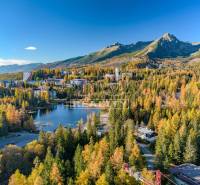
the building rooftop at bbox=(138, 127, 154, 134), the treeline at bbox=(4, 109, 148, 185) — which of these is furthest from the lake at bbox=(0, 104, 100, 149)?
the building rooftop at bbox=(138, 127, 154, 134)

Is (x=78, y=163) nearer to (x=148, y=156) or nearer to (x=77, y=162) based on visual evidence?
(x=77, y=162)

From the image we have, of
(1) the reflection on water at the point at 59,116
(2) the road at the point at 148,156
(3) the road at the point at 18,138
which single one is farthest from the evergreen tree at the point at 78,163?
(1) the reflection on water at the point at 59,116

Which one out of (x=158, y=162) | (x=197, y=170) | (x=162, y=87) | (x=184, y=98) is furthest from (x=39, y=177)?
(x=162, y=87)

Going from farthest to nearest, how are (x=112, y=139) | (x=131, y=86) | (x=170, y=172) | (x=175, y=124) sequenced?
1. (x=131, y=86)
2. (x=175, y=124)
3. (x=112, y=139)
4. (x=170, y=172)

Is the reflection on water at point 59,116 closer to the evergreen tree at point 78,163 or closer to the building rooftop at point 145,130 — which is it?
the building rooftop at point 145,130

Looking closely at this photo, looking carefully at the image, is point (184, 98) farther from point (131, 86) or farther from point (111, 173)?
point (111, 173)

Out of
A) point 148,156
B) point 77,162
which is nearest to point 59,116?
point 148,156

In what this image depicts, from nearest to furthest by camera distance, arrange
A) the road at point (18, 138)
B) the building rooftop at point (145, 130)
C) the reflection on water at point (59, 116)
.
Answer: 1. the road at point (18, 138)
2. the building rooftop at point (145, 130)
3. the reflection on water at point (59, 116)
